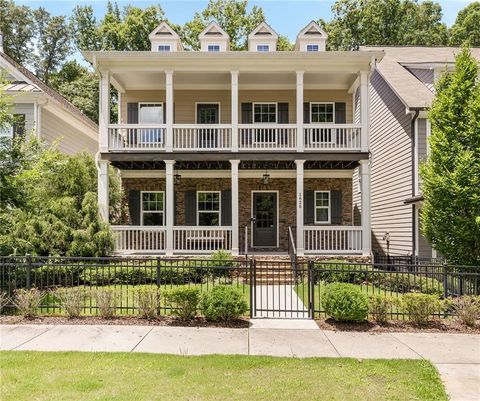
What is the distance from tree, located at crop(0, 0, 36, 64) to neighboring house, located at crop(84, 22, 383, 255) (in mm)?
22407

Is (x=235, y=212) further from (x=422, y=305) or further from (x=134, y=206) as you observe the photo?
(x=422, y=305)

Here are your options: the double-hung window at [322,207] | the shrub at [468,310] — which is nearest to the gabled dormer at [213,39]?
the double-hung window at [322,207]

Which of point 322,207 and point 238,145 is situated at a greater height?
point 238,145

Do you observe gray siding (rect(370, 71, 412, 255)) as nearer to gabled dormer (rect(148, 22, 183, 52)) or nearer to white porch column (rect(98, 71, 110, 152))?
gabled dormer (rect(148, 22, 183, 52))

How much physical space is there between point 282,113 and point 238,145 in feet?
10.5

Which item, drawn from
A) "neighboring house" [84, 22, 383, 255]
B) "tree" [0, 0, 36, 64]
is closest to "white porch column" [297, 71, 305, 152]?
"neighboring house" [84, 22, 383, 255]

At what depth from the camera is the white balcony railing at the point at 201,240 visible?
1332 cm

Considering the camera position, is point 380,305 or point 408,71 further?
point 408,71

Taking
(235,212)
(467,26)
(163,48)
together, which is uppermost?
(467,26)

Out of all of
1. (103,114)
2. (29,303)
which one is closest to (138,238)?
(103,114)

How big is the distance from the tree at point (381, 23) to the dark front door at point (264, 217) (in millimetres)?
22401

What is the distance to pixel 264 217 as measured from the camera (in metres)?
15.8

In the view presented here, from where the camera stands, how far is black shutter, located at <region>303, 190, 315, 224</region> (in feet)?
50.9

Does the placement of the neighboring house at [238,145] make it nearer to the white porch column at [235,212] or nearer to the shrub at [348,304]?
the white porch column at [235,212]
